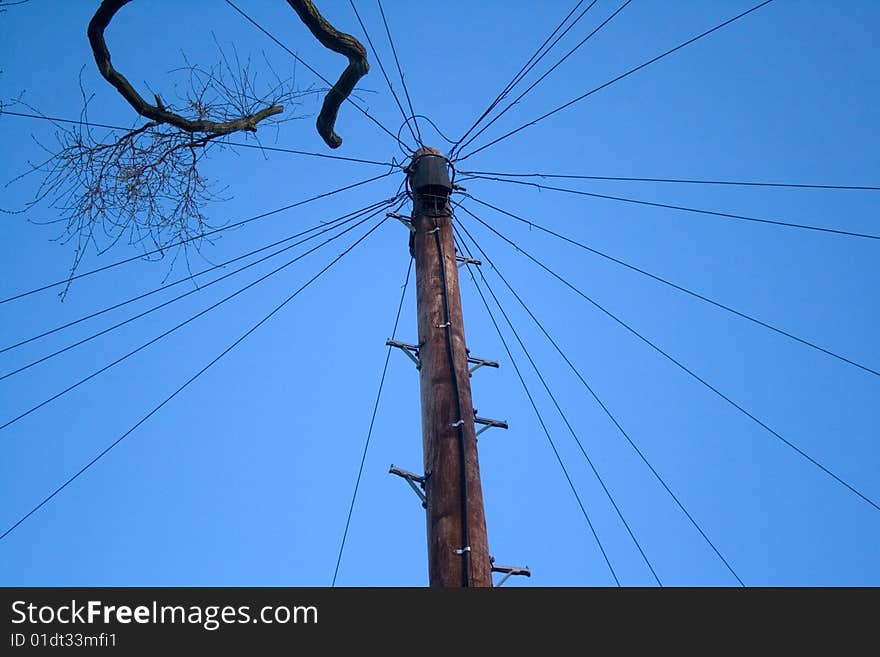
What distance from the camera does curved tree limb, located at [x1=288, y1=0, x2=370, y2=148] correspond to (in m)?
4.96

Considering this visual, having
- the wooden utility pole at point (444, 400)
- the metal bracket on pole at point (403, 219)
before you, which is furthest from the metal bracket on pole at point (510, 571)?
the metal bracket on pole at point (403, 219)

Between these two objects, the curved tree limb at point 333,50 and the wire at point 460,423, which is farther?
the curved tree limb at point 333,50

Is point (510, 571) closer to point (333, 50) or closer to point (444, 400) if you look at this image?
point (444, 400)

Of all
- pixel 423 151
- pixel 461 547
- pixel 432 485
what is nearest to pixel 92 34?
pixel 423 151

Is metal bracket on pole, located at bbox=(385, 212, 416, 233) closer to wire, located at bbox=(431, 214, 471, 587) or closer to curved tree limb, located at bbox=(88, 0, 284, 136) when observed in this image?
wire, located at bbox=(431, 214, 471, 587)

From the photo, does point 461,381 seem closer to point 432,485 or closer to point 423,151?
point 432,485

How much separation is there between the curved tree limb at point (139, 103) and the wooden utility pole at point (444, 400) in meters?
1.19

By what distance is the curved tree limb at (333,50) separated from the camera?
195 inches

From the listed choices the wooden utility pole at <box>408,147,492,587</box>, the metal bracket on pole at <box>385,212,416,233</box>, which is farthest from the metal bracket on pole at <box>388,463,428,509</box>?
the metal bracket on pole at <box>385,212,416,233</box>

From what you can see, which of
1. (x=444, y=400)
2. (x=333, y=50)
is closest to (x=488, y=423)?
(x=444, y=400)

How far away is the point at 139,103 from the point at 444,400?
2.87 meters

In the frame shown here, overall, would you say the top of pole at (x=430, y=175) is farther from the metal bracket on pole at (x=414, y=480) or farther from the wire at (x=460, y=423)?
the metal bracket on pole at (x=414, y=480)

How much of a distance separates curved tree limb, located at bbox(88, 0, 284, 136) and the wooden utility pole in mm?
1192
